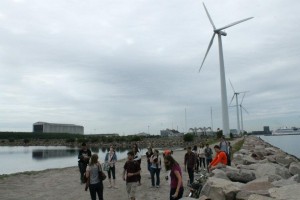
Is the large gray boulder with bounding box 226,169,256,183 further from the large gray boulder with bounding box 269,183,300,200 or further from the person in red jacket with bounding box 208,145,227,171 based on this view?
the large gray boulder with bounding box 269,183,300,200

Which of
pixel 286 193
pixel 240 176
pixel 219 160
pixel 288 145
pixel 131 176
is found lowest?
pixel 286 193

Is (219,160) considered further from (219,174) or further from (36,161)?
(36,161)

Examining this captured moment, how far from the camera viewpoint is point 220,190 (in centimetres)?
994

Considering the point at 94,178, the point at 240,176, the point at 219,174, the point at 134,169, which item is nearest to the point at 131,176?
→ the point at 134,169

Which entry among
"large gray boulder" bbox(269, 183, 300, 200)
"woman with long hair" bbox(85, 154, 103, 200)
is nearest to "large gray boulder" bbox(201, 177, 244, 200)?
"large gray boulder" bbox(269, 183, 300, 200)

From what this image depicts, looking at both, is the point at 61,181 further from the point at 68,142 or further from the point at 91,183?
the point at 68,142

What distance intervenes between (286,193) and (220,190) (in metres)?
1.72

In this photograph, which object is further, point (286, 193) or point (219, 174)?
point (219, 174)

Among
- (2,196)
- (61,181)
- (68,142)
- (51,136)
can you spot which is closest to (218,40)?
(61,181)

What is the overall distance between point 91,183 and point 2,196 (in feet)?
18.6

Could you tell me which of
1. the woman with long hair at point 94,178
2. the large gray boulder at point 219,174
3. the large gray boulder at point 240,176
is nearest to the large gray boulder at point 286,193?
the large gray boulder at point 219,174

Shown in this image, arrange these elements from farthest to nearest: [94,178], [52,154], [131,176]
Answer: [52,154] < [131,176] < [94,178]

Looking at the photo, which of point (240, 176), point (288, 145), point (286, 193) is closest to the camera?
point (286, 193)

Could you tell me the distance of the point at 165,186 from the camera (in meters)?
14.7
